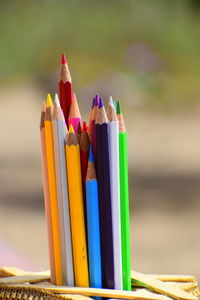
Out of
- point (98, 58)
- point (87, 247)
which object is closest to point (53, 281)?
point (87, 247)

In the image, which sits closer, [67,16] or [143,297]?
[143,297]

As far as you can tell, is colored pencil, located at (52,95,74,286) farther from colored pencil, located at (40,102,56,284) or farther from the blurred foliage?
the blurred foliage

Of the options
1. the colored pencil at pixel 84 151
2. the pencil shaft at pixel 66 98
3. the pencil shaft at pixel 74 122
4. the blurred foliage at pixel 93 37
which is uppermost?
the blurred foliage at pixel 93 37

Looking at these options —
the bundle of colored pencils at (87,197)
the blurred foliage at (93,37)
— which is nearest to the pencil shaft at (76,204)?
the bundle of colored pencils at (87,197)

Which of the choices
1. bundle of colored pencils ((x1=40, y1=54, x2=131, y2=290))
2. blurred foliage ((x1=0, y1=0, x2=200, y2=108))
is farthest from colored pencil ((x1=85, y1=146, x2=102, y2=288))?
blurred foliage ((x1=0, y1=0, x2=200, y2=108))

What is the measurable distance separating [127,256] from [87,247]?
21 millimetres

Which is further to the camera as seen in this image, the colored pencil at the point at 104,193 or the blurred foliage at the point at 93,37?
the blurred foliage at the point at 93,37

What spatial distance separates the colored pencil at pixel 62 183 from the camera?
32 cm

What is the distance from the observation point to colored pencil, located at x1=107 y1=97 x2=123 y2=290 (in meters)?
0.32

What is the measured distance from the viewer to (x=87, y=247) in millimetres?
325

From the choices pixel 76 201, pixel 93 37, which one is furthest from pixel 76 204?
pixel 93 37

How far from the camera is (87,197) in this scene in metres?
0.32

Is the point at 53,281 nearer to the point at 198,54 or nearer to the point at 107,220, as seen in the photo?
the point at 107,220

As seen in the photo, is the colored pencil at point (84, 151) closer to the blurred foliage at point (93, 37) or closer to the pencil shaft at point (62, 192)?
the pencil shaft at point (62, 192)
